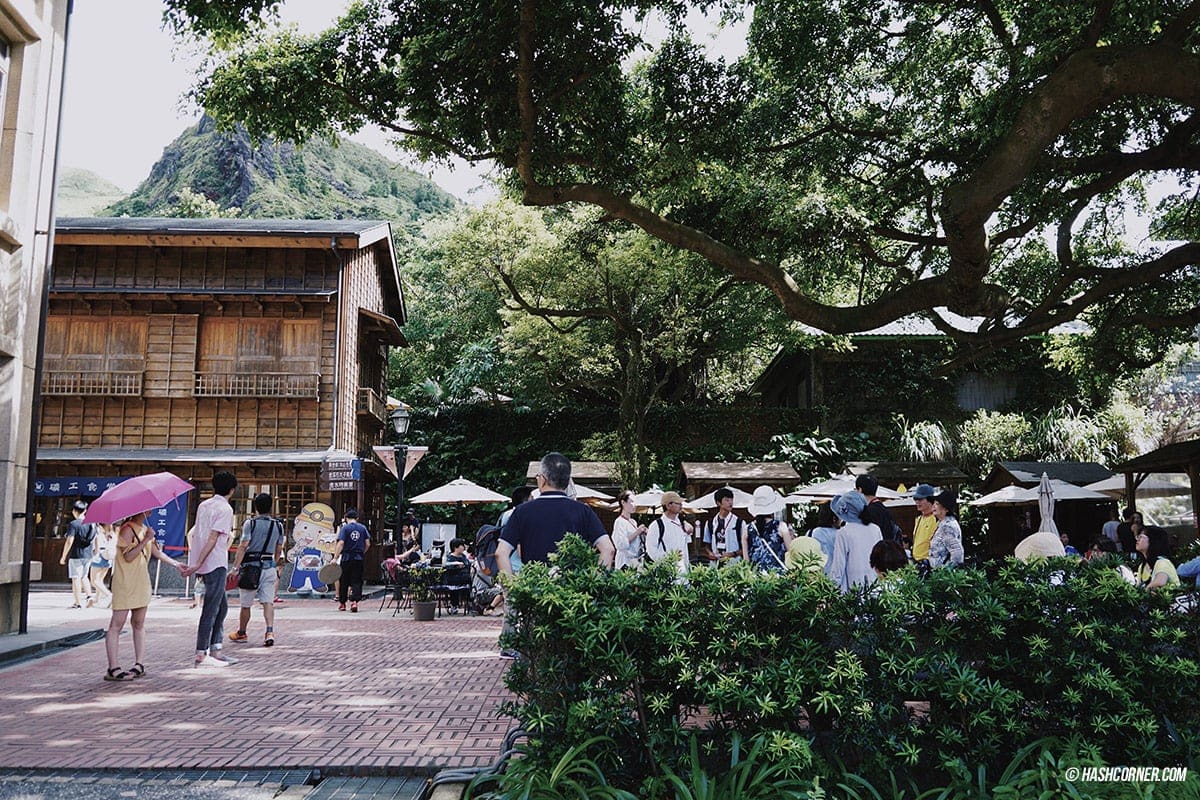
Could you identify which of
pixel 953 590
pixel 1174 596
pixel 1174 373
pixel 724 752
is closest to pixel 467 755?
pixel 724 752

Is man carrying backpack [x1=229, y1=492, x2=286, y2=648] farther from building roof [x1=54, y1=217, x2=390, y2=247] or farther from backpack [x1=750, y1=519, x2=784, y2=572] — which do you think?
building roof [x1=54, y1=217, x2=390, y2=247]

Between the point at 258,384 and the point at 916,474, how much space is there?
15.7 m

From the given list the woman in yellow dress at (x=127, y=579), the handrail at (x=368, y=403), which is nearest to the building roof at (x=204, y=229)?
the handrail at (x=368, y=403)

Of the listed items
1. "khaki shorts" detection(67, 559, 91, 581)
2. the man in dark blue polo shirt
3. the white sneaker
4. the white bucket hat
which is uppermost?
the white bucket hat

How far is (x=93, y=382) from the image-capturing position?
21000 millimetres

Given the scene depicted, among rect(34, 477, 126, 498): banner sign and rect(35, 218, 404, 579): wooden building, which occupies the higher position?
rect(35, 218, 404, 579): wooden building

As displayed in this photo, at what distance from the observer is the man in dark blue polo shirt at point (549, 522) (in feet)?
18.2

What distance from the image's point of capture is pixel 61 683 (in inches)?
307

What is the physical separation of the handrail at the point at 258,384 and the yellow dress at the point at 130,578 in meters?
13.2

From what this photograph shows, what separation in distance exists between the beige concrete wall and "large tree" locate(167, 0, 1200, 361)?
2195mm

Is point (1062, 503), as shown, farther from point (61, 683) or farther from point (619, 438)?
point (61, 683)

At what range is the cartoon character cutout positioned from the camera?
18344mm

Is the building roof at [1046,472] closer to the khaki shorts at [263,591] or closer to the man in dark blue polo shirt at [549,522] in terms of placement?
the khaki shorts at [263,591]

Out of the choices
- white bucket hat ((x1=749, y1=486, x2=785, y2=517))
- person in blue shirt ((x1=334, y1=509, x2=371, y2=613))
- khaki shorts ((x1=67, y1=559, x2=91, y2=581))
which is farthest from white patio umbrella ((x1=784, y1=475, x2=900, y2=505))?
khaki shorts ((x1=67, y1=559, x2=91, y2=581))
